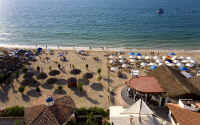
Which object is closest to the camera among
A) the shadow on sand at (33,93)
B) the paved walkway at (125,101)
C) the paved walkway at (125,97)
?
the paved walkway at (125,101)

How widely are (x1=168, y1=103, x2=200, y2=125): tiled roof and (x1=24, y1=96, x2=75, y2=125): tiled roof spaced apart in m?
10.5

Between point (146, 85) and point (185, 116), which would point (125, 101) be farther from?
point (185, 116)

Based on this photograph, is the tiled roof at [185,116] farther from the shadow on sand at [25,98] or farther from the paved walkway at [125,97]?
the shadow on sand at [25,98]

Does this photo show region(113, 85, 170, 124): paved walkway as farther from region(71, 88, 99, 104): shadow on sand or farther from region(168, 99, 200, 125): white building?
region(71, 88, 99, 104): shadow on sand

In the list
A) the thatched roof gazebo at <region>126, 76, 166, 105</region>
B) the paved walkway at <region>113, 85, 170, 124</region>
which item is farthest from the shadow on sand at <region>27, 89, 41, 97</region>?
the thatched roof gazebo at <region>126, 76, 166, 105</region>

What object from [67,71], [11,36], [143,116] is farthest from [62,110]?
[11,36]

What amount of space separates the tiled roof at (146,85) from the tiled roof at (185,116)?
149 inches

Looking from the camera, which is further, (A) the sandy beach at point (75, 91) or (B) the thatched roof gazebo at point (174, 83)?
(A) the sandy beach at point (75, 91)

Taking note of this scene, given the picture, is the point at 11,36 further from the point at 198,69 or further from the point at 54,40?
the point at 198,69

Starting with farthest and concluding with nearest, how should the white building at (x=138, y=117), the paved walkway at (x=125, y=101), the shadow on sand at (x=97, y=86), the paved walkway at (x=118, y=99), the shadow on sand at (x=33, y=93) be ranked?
1. the shadow on sand at (x=97, y=86)
2. the shadow on sand at (x=33, y=93)
3. the paved walkway at (x=118, y=99)
4. the paved walkway at (x=125, y=101)
5. the white building at (x=138, y=117)

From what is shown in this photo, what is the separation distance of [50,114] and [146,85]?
12.0 metres


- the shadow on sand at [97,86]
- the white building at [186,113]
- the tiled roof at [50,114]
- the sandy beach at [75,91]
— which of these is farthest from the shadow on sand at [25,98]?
the white building at [186,113]

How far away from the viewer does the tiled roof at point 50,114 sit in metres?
16.0

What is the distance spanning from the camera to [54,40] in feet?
182
